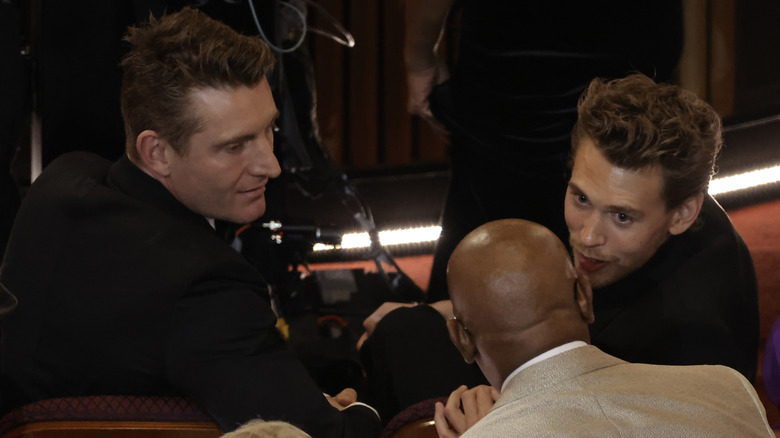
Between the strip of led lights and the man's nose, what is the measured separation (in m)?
0.46

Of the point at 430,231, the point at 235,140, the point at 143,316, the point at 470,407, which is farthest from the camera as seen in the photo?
the point at 430,231

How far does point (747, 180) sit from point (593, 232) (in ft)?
2.10

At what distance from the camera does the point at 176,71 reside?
154 cm

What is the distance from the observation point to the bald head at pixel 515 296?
3.34 feet

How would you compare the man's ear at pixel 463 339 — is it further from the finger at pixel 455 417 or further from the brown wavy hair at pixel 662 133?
the brown wavy hair at pixel 662 133

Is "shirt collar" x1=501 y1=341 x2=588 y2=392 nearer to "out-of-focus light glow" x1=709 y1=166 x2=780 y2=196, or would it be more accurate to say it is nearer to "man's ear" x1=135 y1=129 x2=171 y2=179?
A: "man's ear" x1=135 y1=129 x2=171 y2=179

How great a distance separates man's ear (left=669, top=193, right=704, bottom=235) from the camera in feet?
5.12

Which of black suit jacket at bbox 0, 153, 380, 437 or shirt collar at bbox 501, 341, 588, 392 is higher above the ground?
shirt collar at bbox 501, 341, 588, 392

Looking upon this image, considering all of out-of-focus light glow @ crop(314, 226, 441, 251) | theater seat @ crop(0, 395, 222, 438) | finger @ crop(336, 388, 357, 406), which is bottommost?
out-of-focus light glow @ crop(314, 226, 441, 251)

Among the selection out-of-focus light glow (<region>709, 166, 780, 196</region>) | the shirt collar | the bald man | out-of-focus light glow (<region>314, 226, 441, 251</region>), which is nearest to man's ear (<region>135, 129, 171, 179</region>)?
the bald man

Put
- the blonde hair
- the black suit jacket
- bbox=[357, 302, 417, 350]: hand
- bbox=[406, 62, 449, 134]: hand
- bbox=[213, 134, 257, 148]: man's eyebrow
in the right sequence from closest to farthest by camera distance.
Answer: the blonde hair → the black suit jacket → bbox=[213, 134, 257, 148]: man's eyebrow → bbox=[357, 302, 417, 350]: hand → bbox=[406, 62, 449, 134]: hand

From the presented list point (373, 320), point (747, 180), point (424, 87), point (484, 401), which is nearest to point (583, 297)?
point (484, 401)

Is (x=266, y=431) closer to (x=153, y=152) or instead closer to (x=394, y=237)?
(x=153, y=152)

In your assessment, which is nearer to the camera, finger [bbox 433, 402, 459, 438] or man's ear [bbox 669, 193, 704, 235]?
finger [bbox 433, 402, 459, 438]
